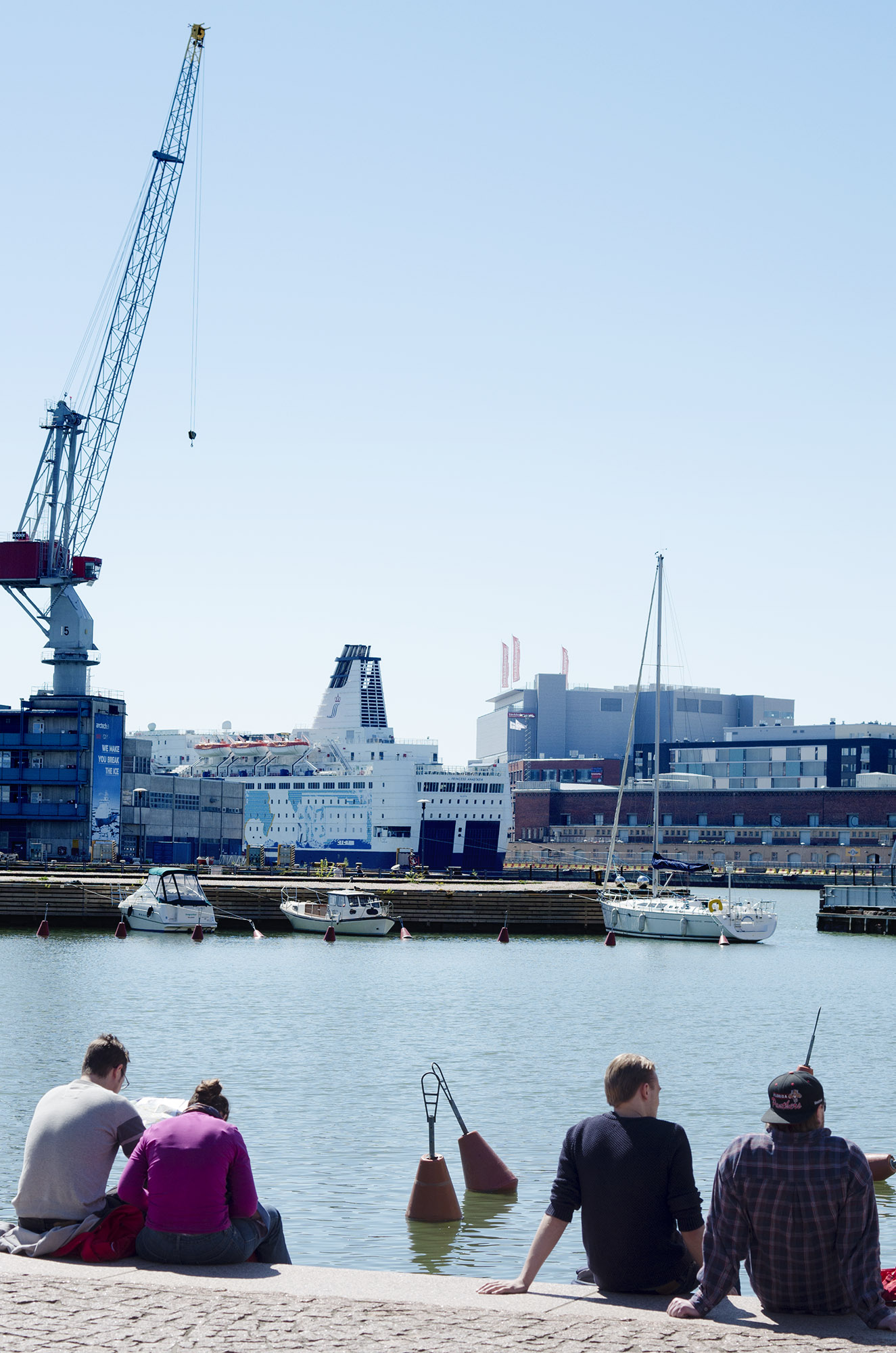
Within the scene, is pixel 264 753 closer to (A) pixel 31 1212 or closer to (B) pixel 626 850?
(B) pixel 626 850

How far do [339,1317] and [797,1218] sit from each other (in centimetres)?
255

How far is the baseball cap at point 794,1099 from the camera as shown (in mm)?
7910

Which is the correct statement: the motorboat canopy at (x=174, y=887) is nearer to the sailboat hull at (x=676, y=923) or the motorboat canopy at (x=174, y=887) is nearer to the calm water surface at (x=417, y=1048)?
the calm water surface at (x=417, y=1048)

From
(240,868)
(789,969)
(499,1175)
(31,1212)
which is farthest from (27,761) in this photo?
(31,1212)

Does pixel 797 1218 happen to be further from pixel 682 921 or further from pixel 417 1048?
pixel 682 921

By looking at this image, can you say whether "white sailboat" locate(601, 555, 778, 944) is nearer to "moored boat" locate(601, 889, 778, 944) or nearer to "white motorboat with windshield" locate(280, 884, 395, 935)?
"moored boat" locate(601, 889, 778, 944)

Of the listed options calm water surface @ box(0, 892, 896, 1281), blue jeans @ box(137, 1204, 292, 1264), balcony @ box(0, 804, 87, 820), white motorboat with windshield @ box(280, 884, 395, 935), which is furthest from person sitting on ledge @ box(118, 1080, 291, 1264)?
balcony @ box(0, 804, 87, 820)

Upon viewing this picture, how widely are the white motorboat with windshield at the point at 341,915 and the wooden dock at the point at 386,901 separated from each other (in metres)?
2.25

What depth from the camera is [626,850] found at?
18325 cm

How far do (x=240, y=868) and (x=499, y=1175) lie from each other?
89131mm

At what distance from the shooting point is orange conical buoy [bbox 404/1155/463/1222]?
53.8 ft

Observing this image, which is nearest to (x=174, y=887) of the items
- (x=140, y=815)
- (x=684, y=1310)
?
(x=140, y=815)

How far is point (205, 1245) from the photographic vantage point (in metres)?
9.59

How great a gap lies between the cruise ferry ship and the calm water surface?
7295cm
